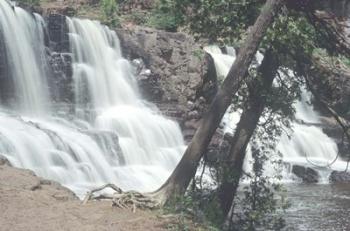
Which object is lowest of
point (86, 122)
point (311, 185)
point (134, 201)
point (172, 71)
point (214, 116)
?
point (311, 185)

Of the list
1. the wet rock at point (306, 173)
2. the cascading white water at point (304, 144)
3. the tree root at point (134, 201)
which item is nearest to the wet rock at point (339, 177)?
the wet rock at point (306, 173)

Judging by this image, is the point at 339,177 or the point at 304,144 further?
the point at 304,144

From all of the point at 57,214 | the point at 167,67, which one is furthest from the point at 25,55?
the point at 57,214

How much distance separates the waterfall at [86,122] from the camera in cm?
1642

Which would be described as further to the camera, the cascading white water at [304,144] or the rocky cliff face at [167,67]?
the cascading white water at [304,144]

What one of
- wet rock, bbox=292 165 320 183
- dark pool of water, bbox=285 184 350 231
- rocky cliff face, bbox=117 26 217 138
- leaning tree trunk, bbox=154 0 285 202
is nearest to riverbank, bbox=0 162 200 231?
leaning tree trunk, bbox=154 0 285 202

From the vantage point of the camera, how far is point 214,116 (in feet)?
33.0

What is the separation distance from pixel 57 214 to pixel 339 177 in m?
14.3

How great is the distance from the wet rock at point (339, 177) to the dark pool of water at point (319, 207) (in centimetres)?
56

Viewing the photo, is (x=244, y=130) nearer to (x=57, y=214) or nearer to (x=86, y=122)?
(x=57, y=214)

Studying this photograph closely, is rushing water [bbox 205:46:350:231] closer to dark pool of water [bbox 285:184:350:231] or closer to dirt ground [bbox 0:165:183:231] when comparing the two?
dark pool of water [bbox 285:184:350:231]

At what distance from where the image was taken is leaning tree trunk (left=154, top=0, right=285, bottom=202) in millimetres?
9945

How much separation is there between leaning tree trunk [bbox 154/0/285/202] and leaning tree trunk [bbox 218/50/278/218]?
0.94 m

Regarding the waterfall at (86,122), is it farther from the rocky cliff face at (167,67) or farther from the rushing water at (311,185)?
the rushing water at (311,185)
